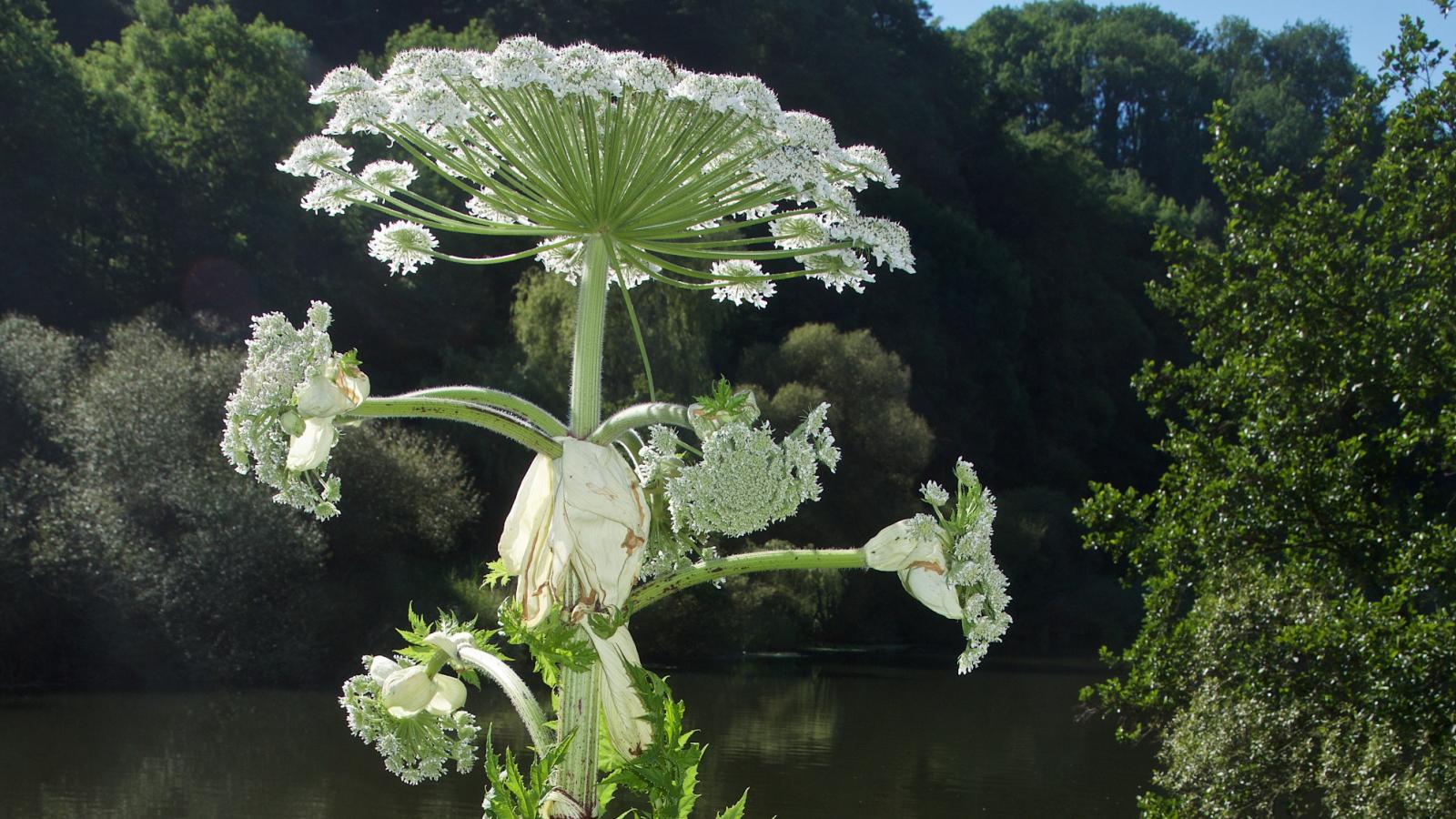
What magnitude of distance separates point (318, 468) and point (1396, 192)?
10.7 m

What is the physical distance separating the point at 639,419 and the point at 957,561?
53 cm

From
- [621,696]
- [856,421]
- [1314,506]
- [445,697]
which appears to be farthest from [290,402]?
[856,421]

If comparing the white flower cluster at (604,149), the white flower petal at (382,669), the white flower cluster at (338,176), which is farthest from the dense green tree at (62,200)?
the white flower petal at (382,669)

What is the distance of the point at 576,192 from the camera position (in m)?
2.31

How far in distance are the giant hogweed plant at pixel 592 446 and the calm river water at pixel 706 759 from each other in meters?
Result: 15.6

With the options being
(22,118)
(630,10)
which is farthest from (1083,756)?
(630,10)

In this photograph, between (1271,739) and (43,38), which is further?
(43,38)

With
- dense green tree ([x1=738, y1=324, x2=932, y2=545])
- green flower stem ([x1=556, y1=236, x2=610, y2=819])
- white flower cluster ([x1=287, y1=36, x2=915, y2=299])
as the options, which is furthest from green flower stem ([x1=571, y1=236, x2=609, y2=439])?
dense green tree ([x1=738, y1=324, x2=932, y2=545])

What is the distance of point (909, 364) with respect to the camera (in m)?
43.3

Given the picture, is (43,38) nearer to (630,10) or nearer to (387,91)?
(630,10)

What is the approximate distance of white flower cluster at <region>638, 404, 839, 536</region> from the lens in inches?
80.5

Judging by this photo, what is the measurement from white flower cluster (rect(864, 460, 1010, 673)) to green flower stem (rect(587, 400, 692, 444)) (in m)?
0.35

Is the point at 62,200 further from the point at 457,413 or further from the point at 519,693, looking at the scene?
the point at 519,693

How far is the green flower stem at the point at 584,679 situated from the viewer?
2117 mm
